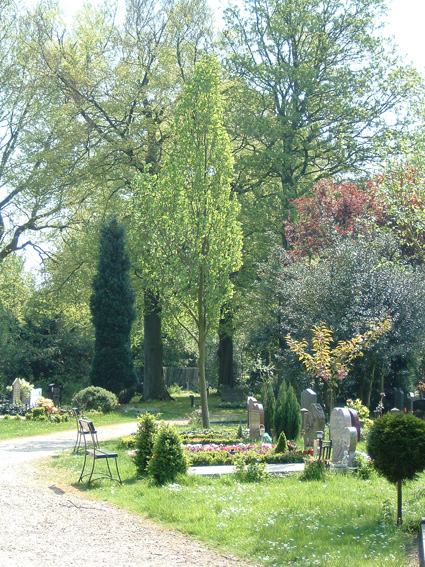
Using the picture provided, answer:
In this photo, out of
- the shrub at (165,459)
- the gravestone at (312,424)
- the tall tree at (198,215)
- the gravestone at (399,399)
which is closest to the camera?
the shrub at (165,459)

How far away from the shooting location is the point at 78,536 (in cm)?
772

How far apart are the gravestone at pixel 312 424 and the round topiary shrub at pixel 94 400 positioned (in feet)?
37.0

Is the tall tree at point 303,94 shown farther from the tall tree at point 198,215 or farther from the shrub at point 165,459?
the shrub at point 165,459

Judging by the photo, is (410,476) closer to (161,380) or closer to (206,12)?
(161,380)

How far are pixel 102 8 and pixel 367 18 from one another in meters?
12.2

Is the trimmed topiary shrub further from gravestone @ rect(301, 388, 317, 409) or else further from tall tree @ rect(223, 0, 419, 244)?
tall tree @ rect(223, 0, 419, 244)

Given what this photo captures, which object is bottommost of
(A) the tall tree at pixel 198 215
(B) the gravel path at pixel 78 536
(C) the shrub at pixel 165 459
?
(B) the gravel path at pixel 78 536

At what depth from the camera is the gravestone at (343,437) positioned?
11.1 metres

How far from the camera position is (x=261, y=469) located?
35.0 feet

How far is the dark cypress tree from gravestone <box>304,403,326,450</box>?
14322 mm

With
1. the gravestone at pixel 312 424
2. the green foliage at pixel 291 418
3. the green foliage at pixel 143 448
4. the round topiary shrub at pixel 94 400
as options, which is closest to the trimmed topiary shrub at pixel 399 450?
the green foliage at pixel 143 448

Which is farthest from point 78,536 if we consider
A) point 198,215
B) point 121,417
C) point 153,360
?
point 153,360

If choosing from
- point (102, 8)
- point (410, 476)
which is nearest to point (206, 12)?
point (102, 8)

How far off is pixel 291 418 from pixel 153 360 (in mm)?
14356
